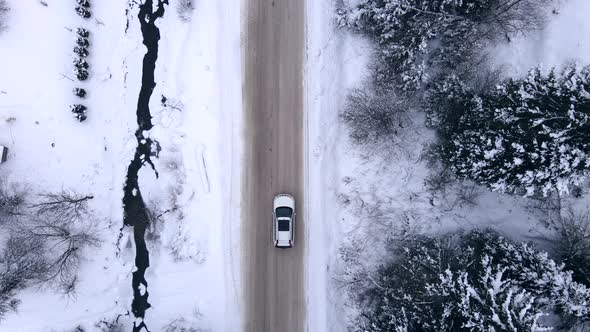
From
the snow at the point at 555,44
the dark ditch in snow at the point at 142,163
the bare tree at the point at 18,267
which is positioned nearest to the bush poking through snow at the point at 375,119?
the snow at the point at 555,44

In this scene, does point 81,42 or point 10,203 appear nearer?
point 10,203

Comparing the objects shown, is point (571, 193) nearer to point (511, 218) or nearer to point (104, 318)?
point (511, 218)

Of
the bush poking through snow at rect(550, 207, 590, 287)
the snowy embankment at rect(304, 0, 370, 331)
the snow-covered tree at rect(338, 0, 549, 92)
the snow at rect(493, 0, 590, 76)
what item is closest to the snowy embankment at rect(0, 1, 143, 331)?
the snowy embankment at rect(304, 0, 370, 331)

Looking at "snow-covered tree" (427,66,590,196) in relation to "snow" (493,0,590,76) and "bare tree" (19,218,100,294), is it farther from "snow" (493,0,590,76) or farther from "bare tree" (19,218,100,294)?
"bare tree" (19,218,100,294)

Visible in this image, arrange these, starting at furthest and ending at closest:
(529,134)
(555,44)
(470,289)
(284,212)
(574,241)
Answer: (284,212) → (555,44) → (574,241) → (470,289) → (529,134)

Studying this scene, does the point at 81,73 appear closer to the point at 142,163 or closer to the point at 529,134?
the point at 142,163

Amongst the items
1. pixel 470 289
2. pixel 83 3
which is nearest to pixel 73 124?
pixel 83 3
